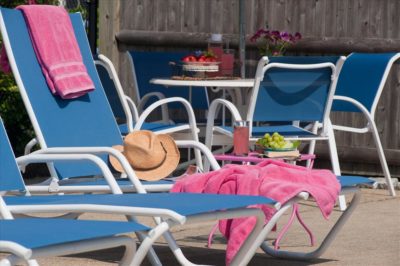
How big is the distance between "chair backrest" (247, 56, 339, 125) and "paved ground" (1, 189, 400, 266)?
600 millimetres

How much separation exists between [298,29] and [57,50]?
373 cm

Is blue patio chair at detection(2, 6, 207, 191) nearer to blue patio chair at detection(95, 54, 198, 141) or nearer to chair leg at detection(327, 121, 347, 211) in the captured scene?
blue patio chair at detection(95, 54, 198, 141)

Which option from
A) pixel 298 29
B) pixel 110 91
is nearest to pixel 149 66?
pixel 110 91

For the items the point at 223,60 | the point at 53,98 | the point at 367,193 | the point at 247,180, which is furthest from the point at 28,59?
the point at 367,193

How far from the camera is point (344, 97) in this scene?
8273 mm

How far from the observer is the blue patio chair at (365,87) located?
8297mm

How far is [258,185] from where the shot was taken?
5.25 meters

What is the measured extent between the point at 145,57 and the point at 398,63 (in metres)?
1.79

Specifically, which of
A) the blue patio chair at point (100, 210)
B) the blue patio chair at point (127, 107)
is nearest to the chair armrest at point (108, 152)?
the blue patio chair at point (100, 210)

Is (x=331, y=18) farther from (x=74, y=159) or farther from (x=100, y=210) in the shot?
(x=100, y=210)

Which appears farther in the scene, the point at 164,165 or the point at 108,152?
the point at 164,165

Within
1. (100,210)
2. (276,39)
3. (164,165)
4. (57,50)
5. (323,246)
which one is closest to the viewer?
(100,210)

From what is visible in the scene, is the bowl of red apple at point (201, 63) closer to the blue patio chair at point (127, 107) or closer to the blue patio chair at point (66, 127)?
the blue patio chair at point (127, 107)

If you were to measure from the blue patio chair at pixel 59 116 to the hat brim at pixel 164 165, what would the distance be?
0.27 feet
